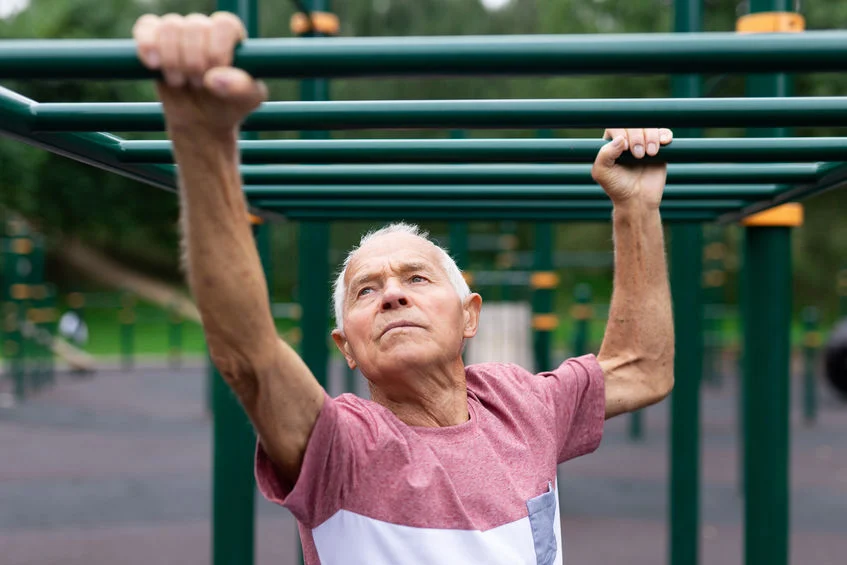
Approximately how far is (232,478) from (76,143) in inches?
50.9

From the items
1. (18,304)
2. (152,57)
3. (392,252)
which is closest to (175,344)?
(18,304)

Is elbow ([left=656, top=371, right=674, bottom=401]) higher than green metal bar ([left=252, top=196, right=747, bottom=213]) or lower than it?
lower

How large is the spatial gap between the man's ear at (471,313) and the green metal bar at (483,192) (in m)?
0.42

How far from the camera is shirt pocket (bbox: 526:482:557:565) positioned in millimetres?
1514

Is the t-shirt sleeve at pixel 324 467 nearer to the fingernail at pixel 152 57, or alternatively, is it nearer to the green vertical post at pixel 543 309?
the fingernail at pixel 152 57

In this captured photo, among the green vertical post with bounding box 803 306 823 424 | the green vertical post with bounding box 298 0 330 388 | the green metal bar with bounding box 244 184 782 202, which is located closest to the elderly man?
the green metal bar with bounding box 244 184 782 202

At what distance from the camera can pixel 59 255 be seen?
2408 centimetres

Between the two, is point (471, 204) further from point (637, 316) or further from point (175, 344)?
point (175, 344)

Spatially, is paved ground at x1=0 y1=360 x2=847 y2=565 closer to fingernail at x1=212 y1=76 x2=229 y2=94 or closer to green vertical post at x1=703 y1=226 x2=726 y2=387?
green vertical post at x1=703 y1=226 x2=726 y2=387

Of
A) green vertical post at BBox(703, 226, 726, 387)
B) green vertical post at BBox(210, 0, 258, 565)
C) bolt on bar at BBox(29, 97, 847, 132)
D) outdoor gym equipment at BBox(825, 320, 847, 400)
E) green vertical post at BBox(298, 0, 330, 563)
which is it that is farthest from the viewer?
green vertical post at BBox(703, 226, 726, 387)

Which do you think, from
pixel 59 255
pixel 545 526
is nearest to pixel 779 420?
pixel 545 526

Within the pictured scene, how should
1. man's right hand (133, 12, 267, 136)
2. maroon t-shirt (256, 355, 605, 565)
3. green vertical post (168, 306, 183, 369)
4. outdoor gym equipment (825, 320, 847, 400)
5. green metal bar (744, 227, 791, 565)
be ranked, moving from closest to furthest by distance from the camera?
man's right hand (133, 12, 267, 136)
maroon t-shirt (256, 355, 605, 565)
green metal bar (744, 227, 791, 565)
outdoor gym equipment (825, 320, 847, 400)
green vertical post (168, 306, 183, 369)

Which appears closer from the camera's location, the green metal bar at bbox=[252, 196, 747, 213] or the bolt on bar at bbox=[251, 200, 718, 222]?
the green metal bar at bbox=[252, 196, 747, 213]

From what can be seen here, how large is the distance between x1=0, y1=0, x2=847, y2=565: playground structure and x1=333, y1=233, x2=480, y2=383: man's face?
167 millimetres
